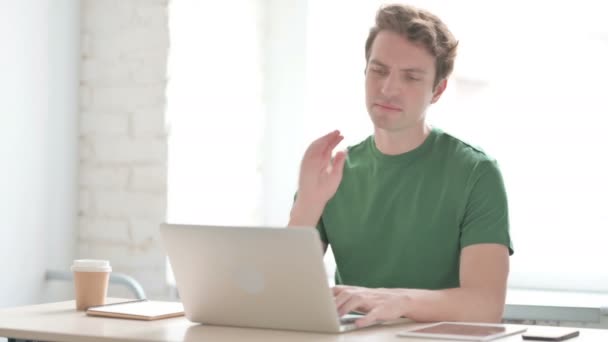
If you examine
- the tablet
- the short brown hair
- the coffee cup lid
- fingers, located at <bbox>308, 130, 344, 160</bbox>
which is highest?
the short brown hair

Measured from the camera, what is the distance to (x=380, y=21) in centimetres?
238

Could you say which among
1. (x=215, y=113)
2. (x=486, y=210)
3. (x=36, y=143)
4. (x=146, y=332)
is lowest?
(x=146, y=332)

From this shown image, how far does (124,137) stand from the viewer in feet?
10.3

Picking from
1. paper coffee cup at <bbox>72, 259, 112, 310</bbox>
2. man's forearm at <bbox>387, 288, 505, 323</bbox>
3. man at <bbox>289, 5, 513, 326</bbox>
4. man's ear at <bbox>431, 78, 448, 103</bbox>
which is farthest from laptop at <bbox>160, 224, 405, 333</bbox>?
man's ear at <bbox>431, 78, 448, 103</bbox>

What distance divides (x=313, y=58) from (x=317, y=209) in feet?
4.04

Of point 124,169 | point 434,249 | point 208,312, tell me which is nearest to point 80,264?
point 208,312

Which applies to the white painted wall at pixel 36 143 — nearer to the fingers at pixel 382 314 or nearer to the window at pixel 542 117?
the window at pixel 542 117

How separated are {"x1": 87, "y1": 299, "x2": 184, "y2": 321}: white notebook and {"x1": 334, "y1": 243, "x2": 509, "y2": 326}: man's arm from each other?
37cm

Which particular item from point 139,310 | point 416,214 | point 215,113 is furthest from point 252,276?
point 215,113

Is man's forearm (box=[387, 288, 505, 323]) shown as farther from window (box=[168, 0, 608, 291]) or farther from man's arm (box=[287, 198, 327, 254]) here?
window (box=[168, 0, 608, 291])

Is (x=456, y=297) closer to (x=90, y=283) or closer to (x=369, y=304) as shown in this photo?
(x=369, y=304)

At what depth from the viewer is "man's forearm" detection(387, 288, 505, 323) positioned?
1.92m

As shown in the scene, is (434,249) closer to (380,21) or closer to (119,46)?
(380,21)

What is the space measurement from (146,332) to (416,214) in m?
0.78
